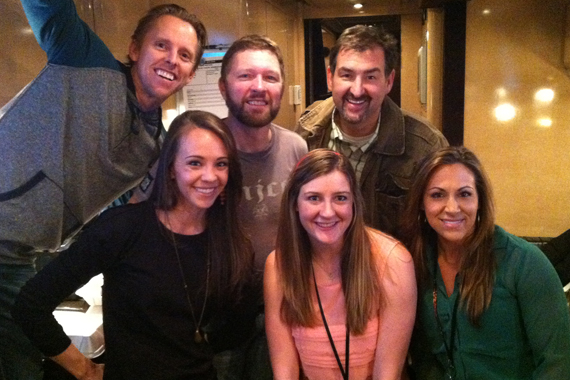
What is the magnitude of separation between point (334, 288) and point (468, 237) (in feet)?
1.43

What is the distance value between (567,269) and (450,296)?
4.85ft

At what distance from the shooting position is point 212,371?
4.52 ft

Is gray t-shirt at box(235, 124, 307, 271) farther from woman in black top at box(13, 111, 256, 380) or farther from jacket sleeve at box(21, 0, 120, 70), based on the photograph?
jacket sleeve at box(21, 0, 120, 70)

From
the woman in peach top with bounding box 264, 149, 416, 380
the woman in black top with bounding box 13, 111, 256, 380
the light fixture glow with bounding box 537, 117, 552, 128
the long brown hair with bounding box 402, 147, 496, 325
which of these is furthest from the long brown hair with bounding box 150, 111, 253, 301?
the light fixture glow with bounding box 537, 117, 552, 128

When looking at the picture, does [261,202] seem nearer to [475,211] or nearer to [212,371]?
[212,371]

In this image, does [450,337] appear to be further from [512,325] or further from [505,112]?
[505,112]

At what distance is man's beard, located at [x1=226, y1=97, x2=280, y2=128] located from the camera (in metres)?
1.66

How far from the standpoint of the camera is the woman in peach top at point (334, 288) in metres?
1.33

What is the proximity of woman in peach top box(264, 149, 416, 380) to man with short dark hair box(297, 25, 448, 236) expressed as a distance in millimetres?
419

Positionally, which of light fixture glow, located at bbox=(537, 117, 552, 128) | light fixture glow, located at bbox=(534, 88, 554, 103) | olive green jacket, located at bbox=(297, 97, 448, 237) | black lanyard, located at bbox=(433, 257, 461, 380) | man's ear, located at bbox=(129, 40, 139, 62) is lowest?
black lanyard, located at bbox=(433, 257, 461, 380)

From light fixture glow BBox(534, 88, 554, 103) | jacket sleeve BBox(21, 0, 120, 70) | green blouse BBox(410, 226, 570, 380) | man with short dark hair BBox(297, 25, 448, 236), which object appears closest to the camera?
jacket sleeve BBox(21, 0, 120, 70)

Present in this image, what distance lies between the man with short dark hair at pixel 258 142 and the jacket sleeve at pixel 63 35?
1.57 feet

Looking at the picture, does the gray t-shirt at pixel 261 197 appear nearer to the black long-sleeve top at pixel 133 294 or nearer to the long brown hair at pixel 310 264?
the long brown hair at pixel 310 264

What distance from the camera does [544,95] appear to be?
3.01 meters
